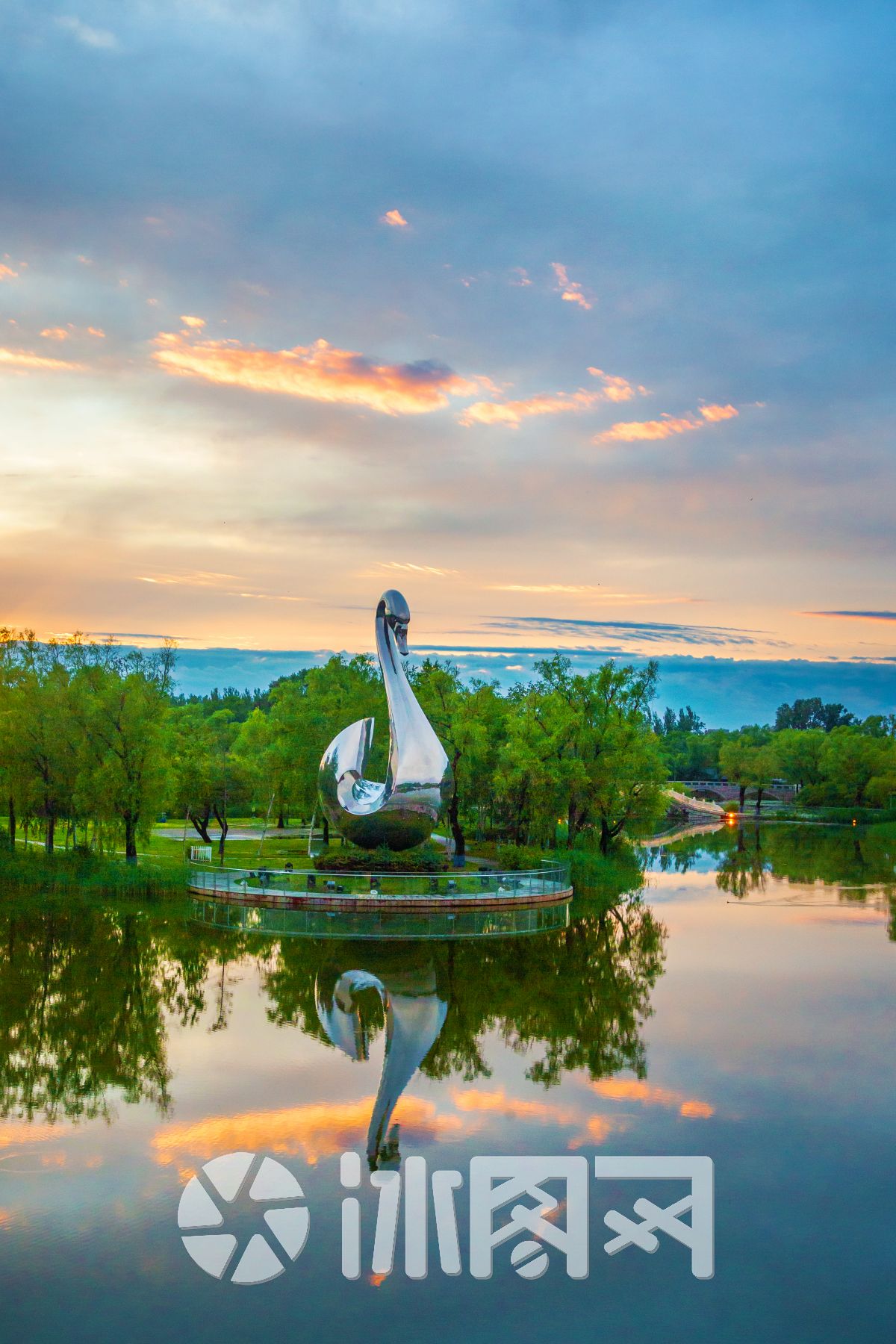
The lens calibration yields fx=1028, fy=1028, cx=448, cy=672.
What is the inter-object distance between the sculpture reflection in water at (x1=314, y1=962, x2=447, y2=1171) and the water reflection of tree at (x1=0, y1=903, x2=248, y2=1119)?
7.13ft

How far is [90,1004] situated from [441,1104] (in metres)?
6.78

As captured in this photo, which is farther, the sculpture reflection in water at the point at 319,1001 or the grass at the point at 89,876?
the grass at the point at 89,876

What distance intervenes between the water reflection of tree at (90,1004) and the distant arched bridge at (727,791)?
71.2m

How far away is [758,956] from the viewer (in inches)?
774

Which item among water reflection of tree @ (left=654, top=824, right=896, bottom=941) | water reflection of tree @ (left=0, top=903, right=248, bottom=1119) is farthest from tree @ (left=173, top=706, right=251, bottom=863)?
water reflection of tree @ (left=654, top=824, right=896, bottom=941)

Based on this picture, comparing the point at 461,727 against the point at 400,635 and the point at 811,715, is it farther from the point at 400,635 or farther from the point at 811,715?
the point at 811,715

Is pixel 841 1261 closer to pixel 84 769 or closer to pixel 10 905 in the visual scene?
pixel 10 905

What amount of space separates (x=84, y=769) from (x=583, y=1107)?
21949 millimetres

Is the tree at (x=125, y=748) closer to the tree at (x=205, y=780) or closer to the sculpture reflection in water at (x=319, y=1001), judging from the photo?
the tree at (x=205, y=780)

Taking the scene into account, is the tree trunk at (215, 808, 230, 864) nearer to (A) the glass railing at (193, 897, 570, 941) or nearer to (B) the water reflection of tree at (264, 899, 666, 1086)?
(A) the glass railing at (193, 897, 570, 941)

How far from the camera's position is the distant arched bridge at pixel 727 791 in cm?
9100

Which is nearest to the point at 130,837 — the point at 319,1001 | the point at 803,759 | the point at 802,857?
the point at 319,1001

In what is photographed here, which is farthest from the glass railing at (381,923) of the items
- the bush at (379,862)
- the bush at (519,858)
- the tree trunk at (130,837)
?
the tree trunk at (130,837)

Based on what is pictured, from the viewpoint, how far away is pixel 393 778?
24.7 meters
